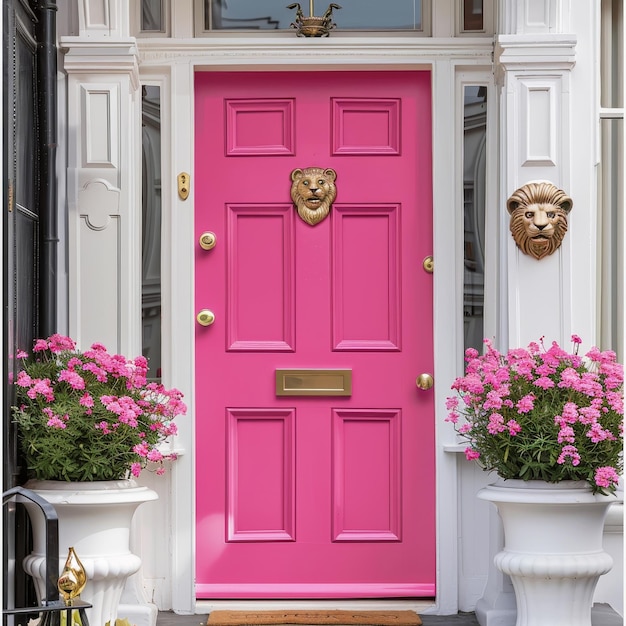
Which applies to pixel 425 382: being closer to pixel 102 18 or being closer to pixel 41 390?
pixel 41 390

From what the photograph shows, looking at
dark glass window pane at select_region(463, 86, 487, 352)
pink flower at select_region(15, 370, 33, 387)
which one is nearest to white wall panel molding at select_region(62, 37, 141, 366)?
pink flower at select_region(15, 370, 33, 387)

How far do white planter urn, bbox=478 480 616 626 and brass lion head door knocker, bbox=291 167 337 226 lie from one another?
144 cm

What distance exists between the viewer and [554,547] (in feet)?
11.4

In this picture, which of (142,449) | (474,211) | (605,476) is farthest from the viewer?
(474,211)

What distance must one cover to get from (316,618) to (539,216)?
6.11ft

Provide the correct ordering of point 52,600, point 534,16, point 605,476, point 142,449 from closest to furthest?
point 52,600, point 605,476, point 142,449, point 534,16

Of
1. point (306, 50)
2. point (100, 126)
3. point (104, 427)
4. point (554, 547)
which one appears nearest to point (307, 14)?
point (306, 50)

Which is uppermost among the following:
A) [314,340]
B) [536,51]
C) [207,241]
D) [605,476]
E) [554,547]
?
[536,51]

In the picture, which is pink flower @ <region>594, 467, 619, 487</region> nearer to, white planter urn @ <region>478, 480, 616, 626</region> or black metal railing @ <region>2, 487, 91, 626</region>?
white planter urn @ <region>478, 480, 616, 626</region>

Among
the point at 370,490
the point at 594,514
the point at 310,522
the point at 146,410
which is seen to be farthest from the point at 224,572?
the point at 594,514

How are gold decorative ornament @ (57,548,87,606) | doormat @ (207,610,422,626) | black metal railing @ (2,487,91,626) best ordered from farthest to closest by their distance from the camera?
doormat @ (207,610,422,626)
gold decorative ornament @ (57,548,87,606)
black metal railing @ (2,487,91,626)

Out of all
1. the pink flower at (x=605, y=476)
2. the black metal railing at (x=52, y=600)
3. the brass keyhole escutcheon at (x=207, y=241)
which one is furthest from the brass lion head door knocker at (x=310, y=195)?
the black metal railing at (x=52, y=600)

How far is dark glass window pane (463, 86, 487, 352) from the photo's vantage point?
4.27m

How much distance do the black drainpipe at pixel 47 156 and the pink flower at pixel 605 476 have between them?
84.3 inches
